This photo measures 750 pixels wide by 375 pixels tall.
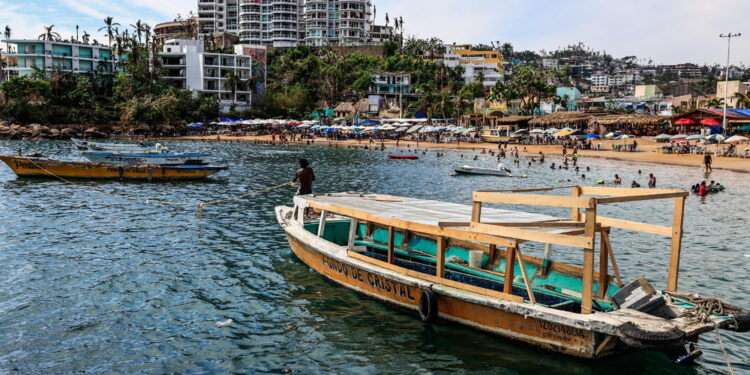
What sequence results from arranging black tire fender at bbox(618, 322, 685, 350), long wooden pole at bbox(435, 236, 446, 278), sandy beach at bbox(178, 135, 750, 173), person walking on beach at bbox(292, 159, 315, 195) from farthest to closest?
sandy beach at bbox(178, 135, 750, 173), person walking on beach at bbox(292, 159, 315, 195), long wooden pole at bbox(435, 236, 446, 278), black tire fender at bbox(618, 322, 685, 350)

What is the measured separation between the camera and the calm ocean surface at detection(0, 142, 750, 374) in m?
11.6

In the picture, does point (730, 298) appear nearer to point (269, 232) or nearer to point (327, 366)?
point (327, 366)

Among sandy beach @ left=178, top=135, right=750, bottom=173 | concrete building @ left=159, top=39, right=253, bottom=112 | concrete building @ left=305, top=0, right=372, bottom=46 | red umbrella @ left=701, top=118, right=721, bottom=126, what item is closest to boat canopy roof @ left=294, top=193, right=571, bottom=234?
sandy beach @ left=178, top=135, right=750, bottom=173

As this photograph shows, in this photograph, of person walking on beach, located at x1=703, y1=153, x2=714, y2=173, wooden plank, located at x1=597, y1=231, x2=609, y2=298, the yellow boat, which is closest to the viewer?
wooden plank, located at x1=597, y1=231, x2=609, y2=298

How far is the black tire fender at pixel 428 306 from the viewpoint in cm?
1272

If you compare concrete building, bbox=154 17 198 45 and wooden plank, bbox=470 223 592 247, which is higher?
concrete building, bbox=154 17 198 45

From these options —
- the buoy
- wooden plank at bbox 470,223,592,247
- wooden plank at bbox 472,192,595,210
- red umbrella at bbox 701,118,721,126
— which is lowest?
the buoy

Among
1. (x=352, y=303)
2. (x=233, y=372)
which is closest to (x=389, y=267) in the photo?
(x=352, y=303)

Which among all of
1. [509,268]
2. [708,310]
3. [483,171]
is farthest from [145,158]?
[708,310]

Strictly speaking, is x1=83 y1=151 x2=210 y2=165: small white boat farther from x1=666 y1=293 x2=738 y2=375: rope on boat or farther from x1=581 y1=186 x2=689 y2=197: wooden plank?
x1=666 y1=293 x2=738 y2=375: rope on boat

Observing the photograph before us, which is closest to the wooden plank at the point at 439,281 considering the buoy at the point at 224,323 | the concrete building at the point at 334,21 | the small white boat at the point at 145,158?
the buoy at the point at 224,323

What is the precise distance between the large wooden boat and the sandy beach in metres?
46.6

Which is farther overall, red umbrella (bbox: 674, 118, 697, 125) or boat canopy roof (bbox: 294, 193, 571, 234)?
red umbrella (bbox: 674, 118, 697, 125)

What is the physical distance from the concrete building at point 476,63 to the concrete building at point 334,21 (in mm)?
26217
